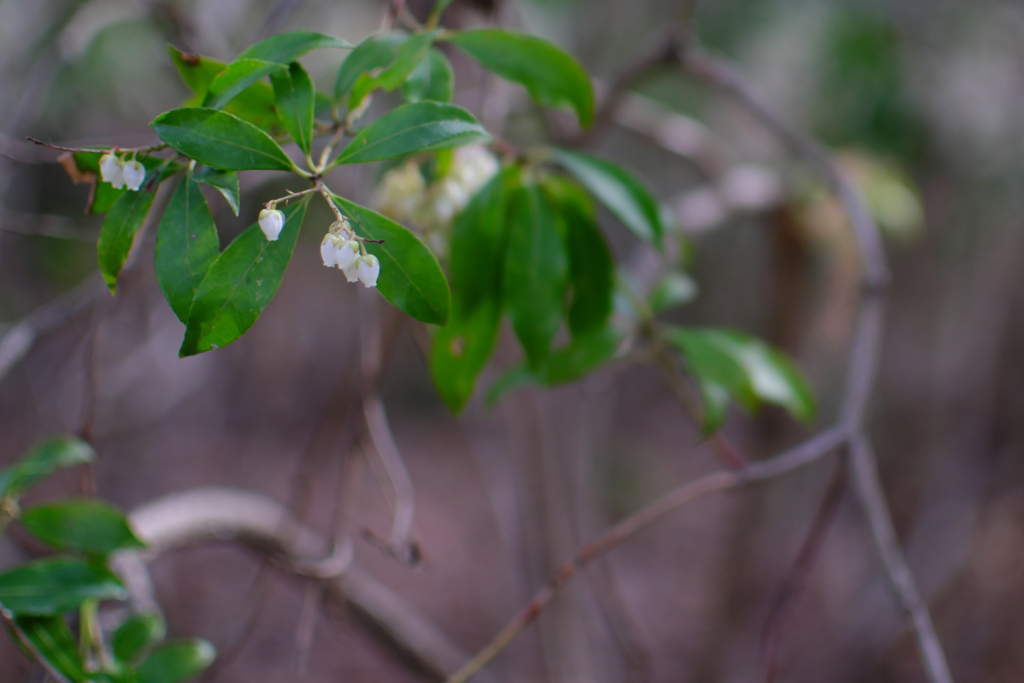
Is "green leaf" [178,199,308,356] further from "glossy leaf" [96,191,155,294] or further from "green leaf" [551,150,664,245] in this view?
"green leaf" [551,150,664,245]

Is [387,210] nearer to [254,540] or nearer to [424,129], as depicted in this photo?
[424,129]

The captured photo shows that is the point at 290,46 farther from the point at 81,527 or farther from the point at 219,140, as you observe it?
the point at 81,527

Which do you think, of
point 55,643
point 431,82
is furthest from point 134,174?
point 55,643

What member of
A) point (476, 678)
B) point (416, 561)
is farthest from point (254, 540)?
point (476, 678)

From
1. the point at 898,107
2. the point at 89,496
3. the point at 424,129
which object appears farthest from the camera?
the point at 898,107

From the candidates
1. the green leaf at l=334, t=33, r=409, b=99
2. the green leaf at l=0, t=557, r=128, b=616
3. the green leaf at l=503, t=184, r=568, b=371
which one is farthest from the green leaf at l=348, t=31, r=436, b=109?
the green leaf at l=0, t=557, r=128, b=616

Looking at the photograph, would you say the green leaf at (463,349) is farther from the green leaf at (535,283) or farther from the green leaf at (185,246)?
the green leaf at (185,246)
